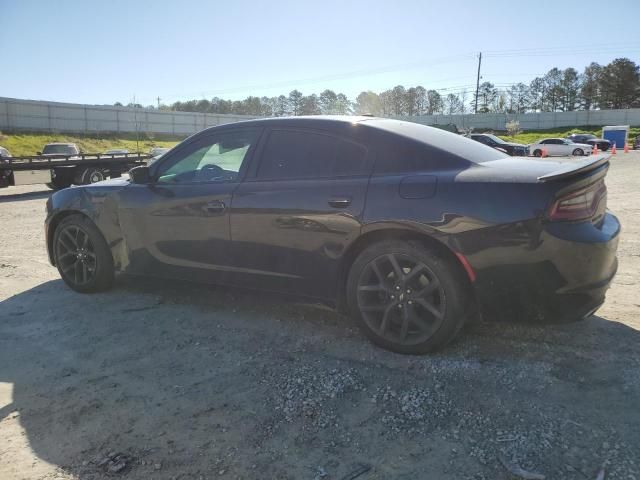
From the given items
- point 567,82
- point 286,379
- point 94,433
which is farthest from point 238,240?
point 567,82

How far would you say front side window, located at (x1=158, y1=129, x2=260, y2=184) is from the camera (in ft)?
13.5

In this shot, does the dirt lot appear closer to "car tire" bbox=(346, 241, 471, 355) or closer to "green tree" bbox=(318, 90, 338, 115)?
"car tire" bbox=(346, 241, 471, 355)

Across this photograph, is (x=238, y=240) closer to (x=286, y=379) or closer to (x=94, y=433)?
(x=286, y=379)

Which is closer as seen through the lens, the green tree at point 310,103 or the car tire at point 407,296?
the car tire at point 407,296

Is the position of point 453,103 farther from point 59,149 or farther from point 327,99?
point 59,149

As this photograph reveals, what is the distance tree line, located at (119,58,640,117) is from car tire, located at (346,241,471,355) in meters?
84.6

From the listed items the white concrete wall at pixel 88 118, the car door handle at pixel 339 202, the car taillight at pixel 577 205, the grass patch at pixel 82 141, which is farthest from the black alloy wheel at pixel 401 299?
the white concrete wall at pixel 88 118

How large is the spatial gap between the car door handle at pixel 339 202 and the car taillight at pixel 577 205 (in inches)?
48.4

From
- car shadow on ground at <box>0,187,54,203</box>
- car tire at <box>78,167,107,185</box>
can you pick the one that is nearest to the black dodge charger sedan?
car shadow on ground at <box>0,187,54,203</box>

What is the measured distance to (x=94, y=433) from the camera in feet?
8.56

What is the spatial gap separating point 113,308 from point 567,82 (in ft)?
359

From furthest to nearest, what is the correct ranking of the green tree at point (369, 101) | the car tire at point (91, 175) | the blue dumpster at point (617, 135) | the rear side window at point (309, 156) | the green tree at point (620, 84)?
1. the green tree at point (369, 101)
2. the green tree at point (620, 84)
3. the blue dumpster at point (617, 135)
4. the car tire at point (91, 175)
5. the rear side window at point (309, 156)

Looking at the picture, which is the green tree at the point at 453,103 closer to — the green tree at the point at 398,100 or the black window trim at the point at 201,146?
the green tree at the point at 398,100

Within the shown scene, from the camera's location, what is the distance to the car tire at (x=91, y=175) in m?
15.9
